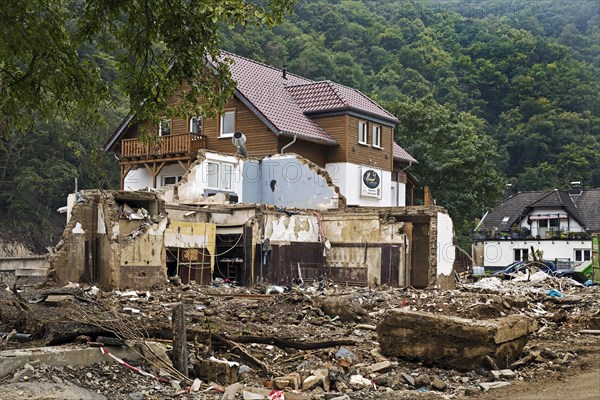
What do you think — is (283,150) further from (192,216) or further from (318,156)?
(192,216)

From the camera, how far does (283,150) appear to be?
3478cm

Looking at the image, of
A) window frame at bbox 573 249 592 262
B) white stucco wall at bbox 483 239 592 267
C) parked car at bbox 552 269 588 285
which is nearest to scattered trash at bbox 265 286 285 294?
parked car at bbox 552 269 588 285

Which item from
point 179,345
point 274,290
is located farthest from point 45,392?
point 274,290

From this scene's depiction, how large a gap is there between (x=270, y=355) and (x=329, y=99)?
26.6m

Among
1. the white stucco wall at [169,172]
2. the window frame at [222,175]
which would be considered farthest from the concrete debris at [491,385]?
the white stucco wall at [169,172]

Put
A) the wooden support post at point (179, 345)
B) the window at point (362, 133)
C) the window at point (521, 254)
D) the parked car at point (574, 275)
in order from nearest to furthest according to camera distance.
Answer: the wooden support post at point (179, 345), the parked car at point (574, 275), the window at point (362, 133), the window at point (521, 254)

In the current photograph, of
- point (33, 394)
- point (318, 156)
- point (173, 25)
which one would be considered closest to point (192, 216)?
point (318, 156)

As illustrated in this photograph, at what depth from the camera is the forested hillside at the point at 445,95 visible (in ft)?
168

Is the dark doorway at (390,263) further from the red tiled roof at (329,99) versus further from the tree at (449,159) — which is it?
the tree at (449,159)

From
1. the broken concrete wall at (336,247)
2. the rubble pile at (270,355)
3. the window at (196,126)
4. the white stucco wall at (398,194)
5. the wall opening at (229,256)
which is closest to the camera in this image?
the rubble pile at (270,355)

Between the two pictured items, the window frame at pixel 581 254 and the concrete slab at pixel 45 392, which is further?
the window frame at pixel 581 254

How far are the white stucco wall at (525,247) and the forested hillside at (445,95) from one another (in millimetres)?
2770

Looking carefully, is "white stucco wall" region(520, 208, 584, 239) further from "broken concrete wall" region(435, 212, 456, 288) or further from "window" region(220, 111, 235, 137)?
"broken concrete wall" region(435, 212, 456, 288)

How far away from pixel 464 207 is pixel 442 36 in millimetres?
54296
